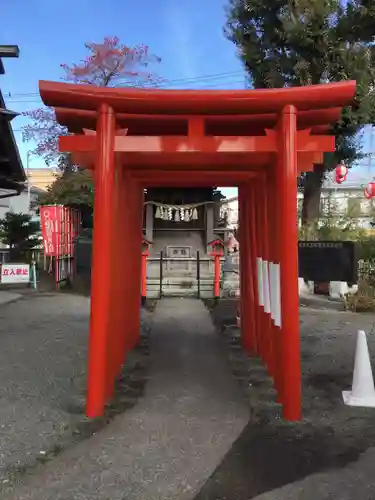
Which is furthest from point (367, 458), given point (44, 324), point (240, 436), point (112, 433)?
point (44, 324)

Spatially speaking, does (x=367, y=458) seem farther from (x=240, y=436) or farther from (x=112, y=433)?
(x=112, y=433)

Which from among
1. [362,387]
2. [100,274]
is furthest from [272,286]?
[100,274]

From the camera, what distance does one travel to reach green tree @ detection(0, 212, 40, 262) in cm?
1812

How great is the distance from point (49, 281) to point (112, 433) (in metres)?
13.6

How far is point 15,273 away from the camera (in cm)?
1520

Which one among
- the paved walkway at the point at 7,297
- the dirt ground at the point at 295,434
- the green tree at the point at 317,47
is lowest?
the dirt ground at the point at 295,434

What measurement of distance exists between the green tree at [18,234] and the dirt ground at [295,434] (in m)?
13.2

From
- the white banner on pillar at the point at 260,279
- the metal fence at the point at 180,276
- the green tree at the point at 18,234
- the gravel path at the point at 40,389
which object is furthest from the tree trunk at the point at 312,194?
the green tree at the point at 18,234

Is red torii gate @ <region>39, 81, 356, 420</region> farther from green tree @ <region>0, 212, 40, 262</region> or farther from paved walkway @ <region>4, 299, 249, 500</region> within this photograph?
green tree @ <region>0, 212, 40, 262</region>

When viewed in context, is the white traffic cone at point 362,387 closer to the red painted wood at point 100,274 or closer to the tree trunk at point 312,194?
the red painted wood at point 100,274

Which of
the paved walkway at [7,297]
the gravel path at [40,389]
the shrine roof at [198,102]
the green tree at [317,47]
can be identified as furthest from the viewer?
the green tree at [317,47]

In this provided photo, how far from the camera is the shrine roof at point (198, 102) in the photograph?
413 cm

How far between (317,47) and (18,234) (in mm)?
12057

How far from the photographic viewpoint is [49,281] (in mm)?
16969
